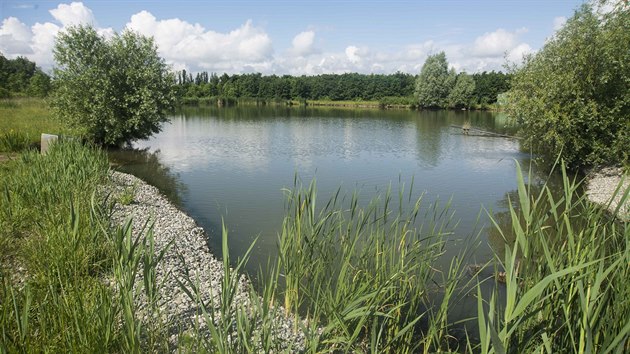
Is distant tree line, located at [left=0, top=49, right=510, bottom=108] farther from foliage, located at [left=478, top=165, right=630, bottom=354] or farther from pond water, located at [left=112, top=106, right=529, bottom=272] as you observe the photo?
foliage, located at [left=478, top=165, right=630, bottom=354]

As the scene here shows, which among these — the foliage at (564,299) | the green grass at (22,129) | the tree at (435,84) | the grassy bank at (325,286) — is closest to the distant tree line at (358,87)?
the tree at (435,84)

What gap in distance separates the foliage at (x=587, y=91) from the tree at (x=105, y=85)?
62.2 ft

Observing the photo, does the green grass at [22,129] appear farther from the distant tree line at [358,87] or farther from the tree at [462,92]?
the tree at [462,92]

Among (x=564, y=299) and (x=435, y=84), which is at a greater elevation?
(x=435, y=84)

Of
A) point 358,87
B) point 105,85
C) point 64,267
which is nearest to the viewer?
point 64,267

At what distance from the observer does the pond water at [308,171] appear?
1159 cm

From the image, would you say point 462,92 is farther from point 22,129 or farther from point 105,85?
point 22,129

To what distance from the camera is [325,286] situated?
5992 mm

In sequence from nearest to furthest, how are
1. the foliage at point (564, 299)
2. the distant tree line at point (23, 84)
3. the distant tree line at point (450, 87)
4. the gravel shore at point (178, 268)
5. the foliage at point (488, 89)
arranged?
the foliage at point (564, 299) → the gravel shore at point (178, 268) → the distant tree line at point (23, 84) → the distant tree line at point (450, 87) → the foliage at point (488, 89)

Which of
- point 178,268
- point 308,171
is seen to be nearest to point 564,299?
point 178,268

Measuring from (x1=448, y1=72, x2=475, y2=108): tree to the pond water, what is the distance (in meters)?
40.4

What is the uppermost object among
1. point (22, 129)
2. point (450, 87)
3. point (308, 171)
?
point (450, 87)

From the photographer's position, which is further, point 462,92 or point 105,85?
point 462,92

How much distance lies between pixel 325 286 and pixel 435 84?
2898 inches
